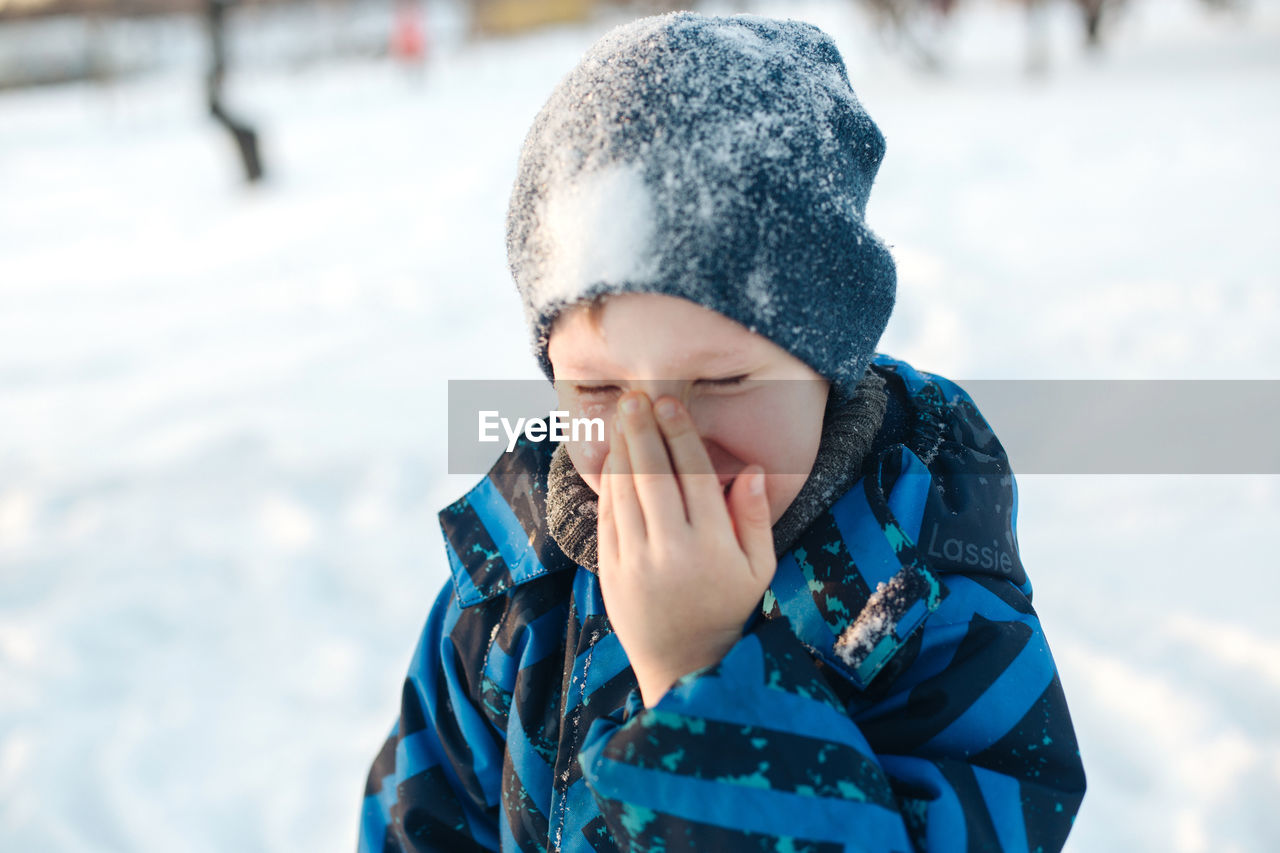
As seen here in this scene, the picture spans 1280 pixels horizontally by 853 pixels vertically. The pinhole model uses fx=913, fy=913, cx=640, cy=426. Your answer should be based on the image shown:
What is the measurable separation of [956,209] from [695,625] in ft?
13.4

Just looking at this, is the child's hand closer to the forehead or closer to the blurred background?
the forehead

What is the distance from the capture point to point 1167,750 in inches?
69.7

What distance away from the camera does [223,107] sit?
8.24 m

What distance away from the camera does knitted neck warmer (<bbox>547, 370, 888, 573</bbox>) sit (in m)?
1.06

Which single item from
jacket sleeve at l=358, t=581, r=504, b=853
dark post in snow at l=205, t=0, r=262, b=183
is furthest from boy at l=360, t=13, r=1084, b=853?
dark post in snow at l=205, t=0, r=262, b=183

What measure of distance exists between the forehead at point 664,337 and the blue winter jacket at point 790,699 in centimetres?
25

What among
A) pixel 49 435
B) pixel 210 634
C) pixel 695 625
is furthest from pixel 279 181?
pixel 695 625

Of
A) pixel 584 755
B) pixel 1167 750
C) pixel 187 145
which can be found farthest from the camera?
pixel 187 145

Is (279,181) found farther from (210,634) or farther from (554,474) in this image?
(554,474)

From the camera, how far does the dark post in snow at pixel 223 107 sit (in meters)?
7.87

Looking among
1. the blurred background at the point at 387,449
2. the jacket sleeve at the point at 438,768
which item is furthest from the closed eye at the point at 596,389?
the blurred background at the point at 387,449

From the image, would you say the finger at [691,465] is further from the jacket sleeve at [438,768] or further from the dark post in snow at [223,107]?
the dark post in snow at [223,107]

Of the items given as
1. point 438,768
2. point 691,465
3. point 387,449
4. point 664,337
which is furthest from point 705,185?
point 387,449

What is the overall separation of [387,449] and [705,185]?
7.61 ft
